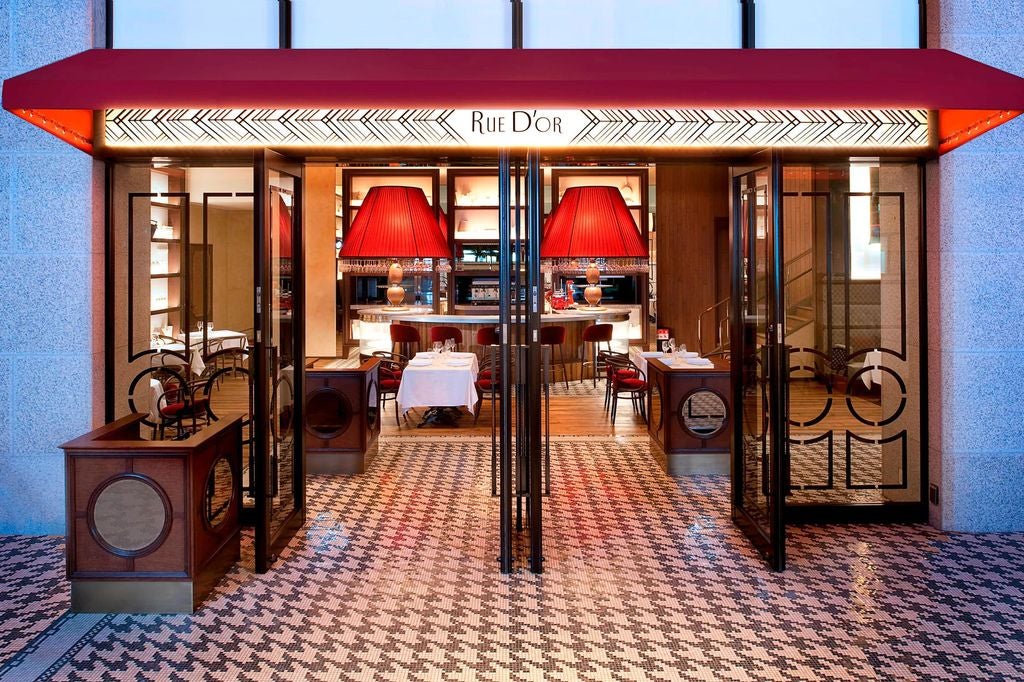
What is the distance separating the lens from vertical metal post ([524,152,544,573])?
4.43 m

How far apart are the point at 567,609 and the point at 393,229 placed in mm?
3794

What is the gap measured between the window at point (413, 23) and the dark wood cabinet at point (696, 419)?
3053 millimetres

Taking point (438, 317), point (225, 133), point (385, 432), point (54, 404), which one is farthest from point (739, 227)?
point (438, 317)

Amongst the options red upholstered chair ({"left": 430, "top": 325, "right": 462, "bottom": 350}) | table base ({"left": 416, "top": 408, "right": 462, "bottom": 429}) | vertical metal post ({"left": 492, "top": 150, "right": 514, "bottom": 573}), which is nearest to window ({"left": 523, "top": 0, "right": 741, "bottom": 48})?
vertical metal post ({"left": 492, "top": 150, "right": 514, "bottom": 573})

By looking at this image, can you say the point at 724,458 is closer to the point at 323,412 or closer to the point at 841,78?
the point at 323,412

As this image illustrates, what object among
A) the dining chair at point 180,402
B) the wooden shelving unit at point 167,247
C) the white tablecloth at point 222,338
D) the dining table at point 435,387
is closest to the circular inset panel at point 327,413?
the white tablecloth at point 222,338

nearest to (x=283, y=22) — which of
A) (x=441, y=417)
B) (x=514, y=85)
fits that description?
(x=514, y=85)

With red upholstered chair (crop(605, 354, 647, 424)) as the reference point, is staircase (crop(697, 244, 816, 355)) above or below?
above

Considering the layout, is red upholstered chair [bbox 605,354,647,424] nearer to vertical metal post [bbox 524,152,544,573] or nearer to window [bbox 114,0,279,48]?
vertical metal post [bbox 524,152,544,573]

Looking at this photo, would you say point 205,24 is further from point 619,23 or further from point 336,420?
point 336,420

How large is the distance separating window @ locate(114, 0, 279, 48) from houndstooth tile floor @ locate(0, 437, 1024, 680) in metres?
3.01

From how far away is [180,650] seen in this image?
139 inches

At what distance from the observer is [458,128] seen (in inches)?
175

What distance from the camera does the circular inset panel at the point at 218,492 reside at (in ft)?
13.7
